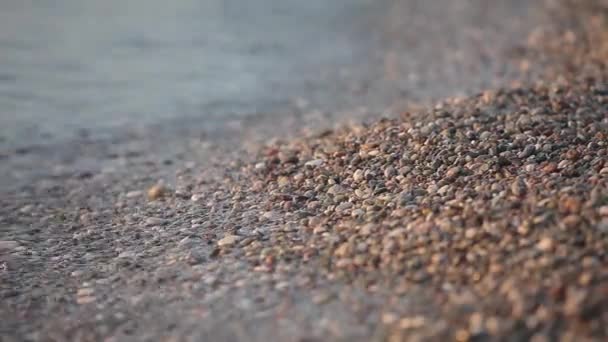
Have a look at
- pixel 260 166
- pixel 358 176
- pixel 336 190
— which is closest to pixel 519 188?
pixel 358 176

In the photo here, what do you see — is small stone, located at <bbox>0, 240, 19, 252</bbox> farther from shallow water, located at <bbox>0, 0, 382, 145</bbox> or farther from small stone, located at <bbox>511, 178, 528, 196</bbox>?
small stone, located at <bbox>511, 178, 528, 196</bbox>

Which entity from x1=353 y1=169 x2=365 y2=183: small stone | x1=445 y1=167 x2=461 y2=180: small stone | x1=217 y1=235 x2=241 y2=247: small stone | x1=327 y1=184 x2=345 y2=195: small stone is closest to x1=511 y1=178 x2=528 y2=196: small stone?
x1=445 y1=167 x2=461 y2=180: small stone

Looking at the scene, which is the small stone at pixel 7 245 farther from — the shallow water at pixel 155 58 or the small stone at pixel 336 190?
the shallow water at pixel 155 58

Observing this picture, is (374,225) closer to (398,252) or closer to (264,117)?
(398,252)

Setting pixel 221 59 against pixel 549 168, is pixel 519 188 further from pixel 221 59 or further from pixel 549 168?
pixel 221 59

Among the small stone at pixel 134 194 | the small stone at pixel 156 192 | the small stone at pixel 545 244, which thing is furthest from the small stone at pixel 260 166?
the small stone at pixel 545 244
